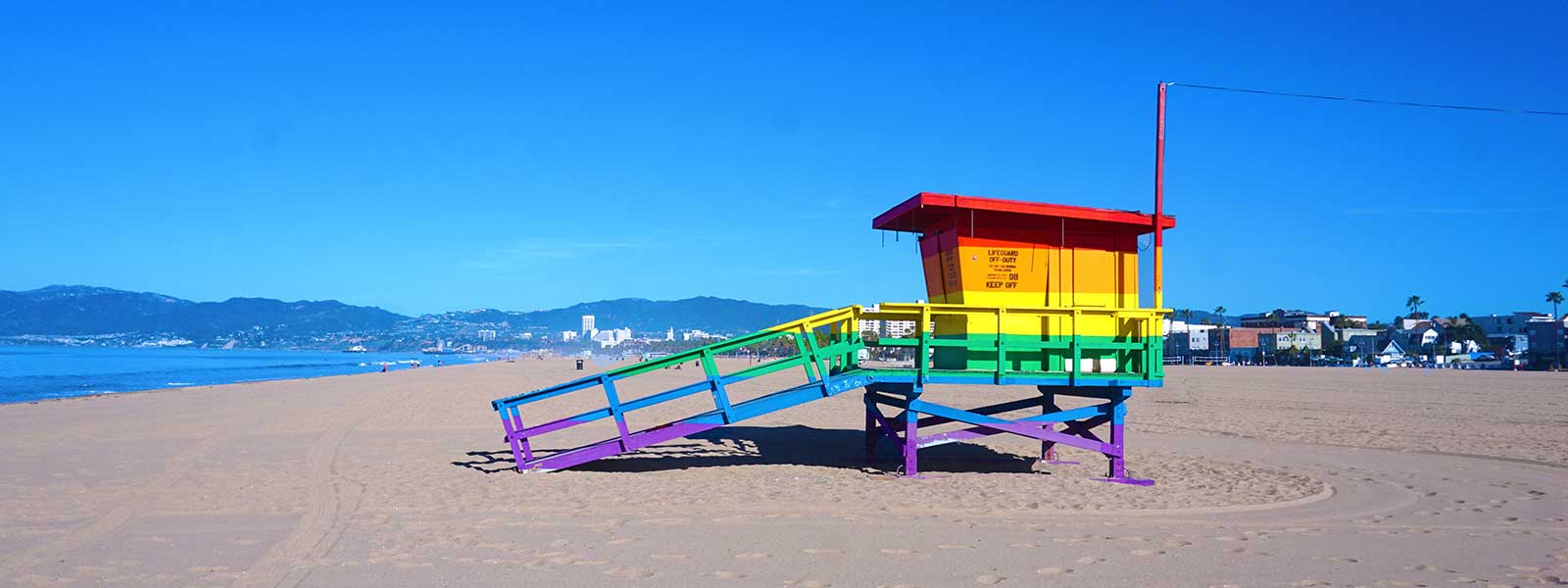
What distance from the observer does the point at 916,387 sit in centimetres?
1105

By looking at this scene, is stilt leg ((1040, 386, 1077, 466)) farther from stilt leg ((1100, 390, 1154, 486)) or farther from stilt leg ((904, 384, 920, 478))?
stilt leg ((904, 384, 920, 478))

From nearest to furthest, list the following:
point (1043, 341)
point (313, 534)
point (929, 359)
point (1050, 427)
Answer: point (313, 534) → point (929, 359) → point (1043, 341) → point (1050, 427)

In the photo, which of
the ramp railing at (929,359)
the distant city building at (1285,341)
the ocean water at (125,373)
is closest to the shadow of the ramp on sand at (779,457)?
the ramp railing at (929,359)

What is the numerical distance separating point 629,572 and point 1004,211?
6277mm

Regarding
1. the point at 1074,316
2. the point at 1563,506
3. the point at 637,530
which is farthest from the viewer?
the point at 1074,316

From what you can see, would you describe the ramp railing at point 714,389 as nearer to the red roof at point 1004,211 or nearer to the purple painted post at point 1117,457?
the red roof at point 1004,211

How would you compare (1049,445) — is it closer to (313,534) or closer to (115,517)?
(313,534)

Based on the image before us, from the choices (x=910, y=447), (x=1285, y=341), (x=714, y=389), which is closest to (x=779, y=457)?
(x=910, y=447)

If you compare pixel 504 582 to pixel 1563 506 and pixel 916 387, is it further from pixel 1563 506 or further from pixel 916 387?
pixel 1563 506

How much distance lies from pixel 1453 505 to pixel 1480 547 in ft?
7.91

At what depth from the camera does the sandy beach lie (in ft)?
21.8

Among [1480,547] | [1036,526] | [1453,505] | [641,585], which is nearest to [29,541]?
[641,585]

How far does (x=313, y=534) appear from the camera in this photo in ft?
25.6

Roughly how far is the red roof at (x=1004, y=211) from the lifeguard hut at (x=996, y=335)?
2cm
